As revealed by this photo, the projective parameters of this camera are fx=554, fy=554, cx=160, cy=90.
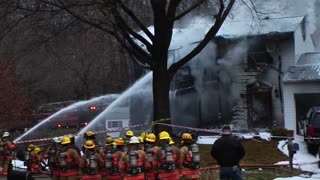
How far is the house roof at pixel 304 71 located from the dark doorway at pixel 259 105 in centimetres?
152

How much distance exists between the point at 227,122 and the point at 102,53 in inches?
723

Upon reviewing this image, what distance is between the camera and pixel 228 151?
9.82 metres

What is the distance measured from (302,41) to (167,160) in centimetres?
1530

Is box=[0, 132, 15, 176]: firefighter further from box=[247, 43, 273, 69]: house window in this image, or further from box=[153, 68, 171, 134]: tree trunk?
box=[247, 43, 273, 69]: house window

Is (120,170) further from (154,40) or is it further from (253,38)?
(253,38)

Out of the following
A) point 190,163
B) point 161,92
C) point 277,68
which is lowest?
point 190,163

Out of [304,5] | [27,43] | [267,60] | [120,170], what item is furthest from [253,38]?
[120,170]

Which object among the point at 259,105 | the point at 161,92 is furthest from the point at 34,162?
the point at 259,105

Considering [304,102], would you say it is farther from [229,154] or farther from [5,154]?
[229,154]

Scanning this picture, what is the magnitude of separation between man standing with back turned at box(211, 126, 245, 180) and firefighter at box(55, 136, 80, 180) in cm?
300

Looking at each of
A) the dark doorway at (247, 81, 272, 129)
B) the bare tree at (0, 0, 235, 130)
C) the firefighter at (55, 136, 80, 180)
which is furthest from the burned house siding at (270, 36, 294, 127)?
the firefighter at (55, 136, 80, 180)

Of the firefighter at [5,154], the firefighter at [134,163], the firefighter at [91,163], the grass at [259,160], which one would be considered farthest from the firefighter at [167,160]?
the firefighter at [5,154]

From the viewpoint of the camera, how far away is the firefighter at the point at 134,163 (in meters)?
9.90

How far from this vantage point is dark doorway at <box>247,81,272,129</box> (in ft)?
74.9
